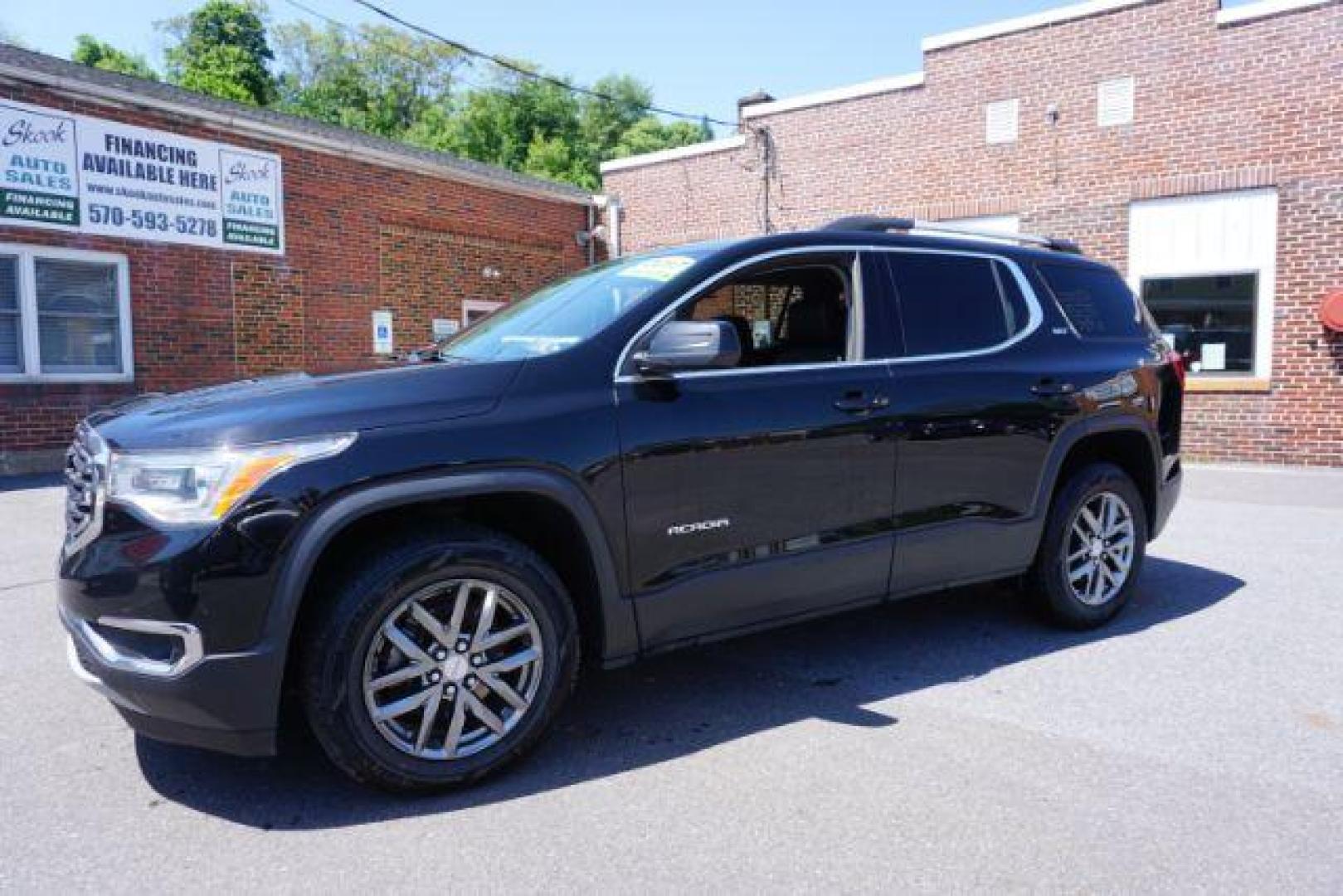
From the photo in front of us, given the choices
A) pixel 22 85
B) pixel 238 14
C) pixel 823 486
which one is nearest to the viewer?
pixel 823 486

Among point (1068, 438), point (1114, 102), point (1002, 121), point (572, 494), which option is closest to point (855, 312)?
point (1068, 438)

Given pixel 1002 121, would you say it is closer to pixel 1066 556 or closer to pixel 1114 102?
pixel 1114 102

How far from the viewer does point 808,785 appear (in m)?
3.02

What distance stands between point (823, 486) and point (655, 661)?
1.25m

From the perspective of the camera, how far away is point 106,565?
2688mm

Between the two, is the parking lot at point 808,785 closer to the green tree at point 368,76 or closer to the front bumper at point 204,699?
the front bumper at point 204,699

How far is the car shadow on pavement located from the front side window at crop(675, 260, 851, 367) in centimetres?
136

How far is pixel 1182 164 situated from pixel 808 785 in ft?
38.7

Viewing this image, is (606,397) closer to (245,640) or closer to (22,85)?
(245,640)

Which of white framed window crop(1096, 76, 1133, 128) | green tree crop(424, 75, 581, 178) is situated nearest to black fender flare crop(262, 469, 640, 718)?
white framed window crop(1096, 76, 1133, 128)

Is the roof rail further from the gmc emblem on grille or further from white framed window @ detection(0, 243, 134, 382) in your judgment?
white framed window @ detection(0, 243, 134, 382)

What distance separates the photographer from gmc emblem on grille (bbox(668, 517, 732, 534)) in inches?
128

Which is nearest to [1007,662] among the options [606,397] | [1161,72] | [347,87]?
[606,397]

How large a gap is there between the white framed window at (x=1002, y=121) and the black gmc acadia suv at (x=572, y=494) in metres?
9.92
